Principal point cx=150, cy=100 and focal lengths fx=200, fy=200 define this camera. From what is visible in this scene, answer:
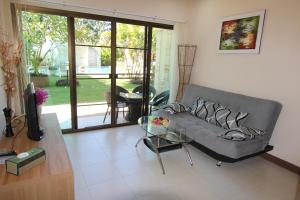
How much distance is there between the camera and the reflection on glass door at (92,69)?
3.29 metres

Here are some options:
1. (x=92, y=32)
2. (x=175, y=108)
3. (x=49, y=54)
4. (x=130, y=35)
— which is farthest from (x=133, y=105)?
(x=49, y=54)

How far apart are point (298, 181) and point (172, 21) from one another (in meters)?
3.16

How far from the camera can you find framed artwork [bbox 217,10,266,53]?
2.84 metres

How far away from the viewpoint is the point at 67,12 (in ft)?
9.93

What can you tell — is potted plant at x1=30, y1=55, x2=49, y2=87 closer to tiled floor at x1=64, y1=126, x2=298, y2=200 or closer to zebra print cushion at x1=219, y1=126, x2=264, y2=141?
tiled floor at x1=64, y1=126, x2=298, y2=200

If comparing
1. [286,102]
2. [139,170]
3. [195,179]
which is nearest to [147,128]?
[139,170]

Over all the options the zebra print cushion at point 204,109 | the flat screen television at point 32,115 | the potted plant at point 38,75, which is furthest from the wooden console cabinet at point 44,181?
the zebra print cushion at point 204,109

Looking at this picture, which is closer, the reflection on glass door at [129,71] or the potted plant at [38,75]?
the potted plant at [38,75]

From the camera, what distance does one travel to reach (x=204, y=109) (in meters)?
3.25

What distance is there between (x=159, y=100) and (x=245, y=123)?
74.0 inches

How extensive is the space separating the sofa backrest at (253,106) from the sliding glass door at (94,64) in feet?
4.15

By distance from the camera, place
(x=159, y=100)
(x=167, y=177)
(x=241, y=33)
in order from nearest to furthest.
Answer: (x=167, y=177)
(x=241, y=33)
(x=159, y=100)

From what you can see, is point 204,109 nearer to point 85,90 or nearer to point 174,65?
point 174,65

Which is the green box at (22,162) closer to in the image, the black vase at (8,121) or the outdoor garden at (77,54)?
the black vase at (8,121)
